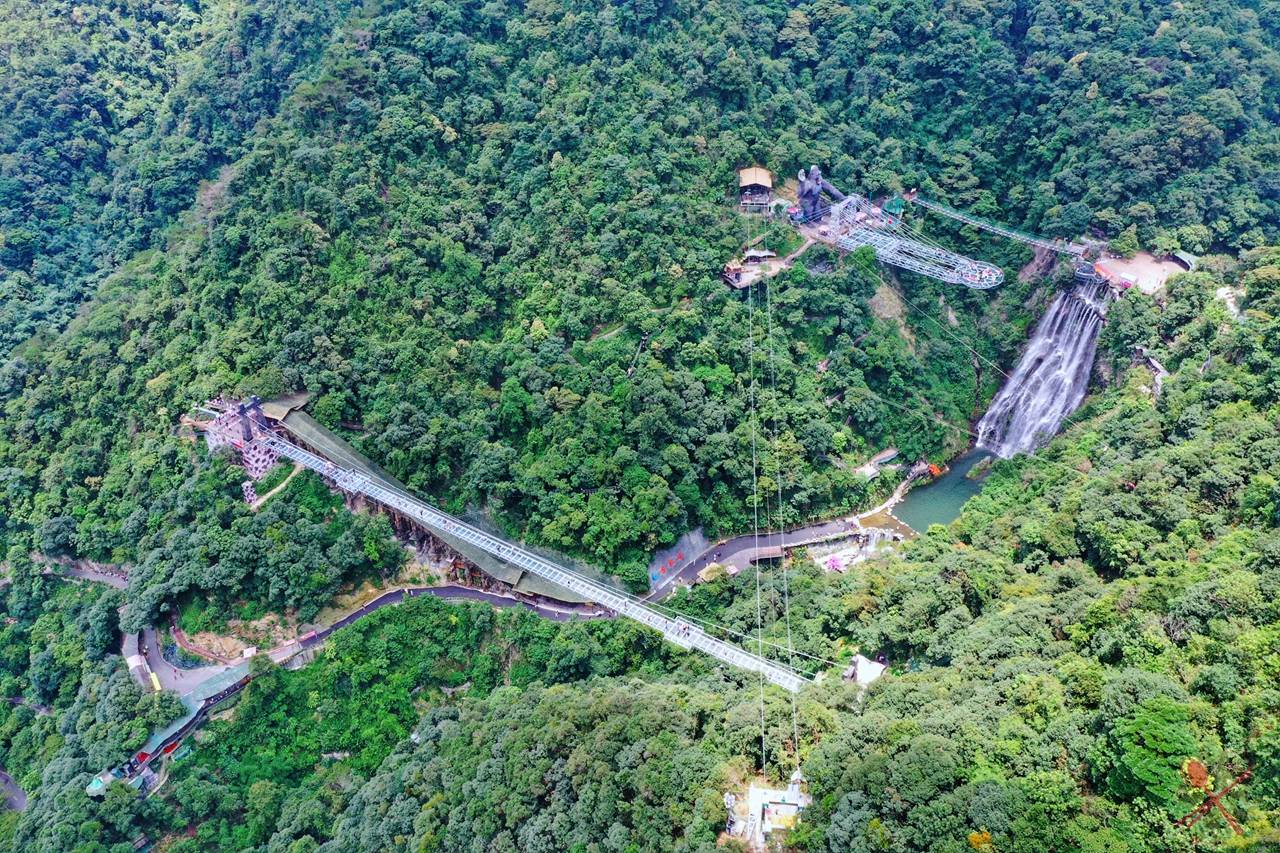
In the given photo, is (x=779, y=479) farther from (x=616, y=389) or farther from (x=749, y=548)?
(x=616, y=389)

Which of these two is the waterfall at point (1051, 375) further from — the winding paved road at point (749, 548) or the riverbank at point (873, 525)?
the winding paved road at point (749, 548)

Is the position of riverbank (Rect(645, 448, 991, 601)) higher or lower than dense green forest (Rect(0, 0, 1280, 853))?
lower

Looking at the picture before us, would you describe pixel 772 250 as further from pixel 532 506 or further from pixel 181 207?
pixel 181 207

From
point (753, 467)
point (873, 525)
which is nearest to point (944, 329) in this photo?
point (873, 525)

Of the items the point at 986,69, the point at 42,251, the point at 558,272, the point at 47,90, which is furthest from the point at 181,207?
the point at 986,69

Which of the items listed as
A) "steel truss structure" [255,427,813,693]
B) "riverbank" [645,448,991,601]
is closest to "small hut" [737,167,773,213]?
"riverbank" [645,448,991,601]

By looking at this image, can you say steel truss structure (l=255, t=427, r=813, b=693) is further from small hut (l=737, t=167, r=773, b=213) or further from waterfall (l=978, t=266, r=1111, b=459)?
small hut (l=737, t=167, r=773, b=213)
